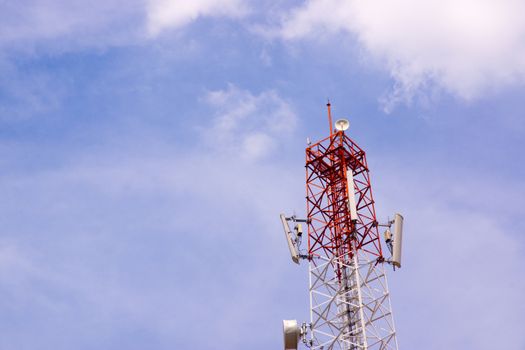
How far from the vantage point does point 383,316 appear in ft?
179

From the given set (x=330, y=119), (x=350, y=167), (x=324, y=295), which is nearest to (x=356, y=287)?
(x=324, y=295)

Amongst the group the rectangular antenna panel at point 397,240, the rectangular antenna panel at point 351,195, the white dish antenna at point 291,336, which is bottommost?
the white dish antenna at point 291,336

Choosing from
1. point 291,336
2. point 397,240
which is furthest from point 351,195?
point 291,336

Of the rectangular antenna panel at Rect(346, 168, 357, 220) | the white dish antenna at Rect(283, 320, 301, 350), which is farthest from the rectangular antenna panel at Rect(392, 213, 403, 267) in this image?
the white dish antenna at Rect(283, 320, 301, 350)

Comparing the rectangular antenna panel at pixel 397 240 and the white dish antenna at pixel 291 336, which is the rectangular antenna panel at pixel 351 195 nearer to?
the rectangular antenna panel at pixel 397 240

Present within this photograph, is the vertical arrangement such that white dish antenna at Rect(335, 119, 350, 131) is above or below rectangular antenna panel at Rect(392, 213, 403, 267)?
above

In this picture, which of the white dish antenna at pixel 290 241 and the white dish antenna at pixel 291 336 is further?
the white dish antenna at pixel 290 241

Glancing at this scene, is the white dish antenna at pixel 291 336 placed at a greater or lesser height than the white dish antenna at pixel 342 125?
lesser

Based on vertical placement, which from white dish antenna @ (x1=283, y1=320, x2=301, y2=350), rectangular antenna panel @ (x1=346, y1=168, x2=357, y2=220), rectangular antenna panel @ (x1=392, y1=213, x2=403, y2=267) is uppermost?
rectangular antenna panel @ (x1=346, y1=168, x2=357, y2=220)

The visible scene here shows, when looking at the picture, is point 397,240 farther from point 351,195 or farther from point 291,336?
point 291,336

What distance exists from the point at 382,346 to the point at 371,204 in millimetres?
11007

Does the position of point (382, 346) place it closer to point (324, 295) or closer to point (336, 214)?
point (324, 295)

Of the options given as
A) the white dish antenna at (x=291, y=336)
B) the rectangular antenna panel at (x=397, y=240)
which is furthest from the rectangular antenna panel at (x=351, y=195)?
the white dish antenna at (x=291, y=336)

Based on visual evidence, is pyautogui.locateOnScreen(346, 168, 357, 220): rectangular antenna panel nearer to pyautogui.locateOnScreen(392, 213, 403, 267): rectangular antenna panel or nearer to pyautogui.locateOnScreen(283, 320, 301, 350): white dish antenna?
pyautogui.locateOnScreen(392, 213, 403, 267): rectangular antenna panel
